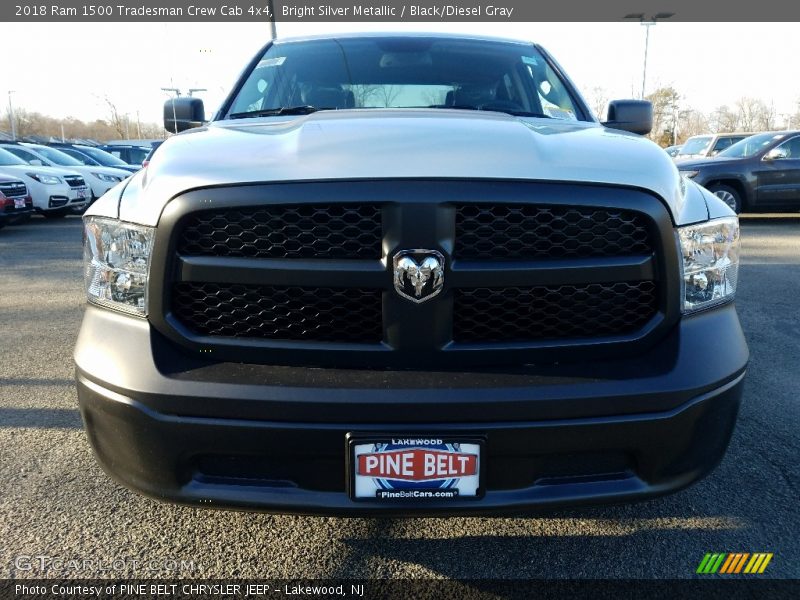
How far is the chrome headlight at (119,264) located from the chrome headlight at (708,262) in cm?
147

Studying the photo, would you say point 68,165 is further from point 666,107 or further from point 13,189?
point 666,107

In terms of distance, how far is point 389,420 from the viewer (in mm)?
1552

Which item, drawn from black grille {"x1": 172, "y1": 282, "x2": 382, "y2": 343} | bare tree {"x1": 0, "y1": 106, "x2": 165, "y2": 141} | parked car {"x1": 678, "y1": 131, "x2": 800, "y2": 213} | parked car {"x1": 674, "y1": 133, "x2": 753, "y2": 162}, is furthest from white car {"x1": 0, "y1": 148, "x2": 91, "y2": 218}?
bare tree {"x1": 0, "y1": 106, "x2": 165, "y2": 141}

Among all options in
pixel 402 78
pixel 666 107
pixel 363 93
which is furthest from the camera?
pixel 666 107

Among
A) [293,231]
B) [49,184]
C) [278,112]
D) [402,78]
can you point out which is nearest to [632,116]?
[402,78]

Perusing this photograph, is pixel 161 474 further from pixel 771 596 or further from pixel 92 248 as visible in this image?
pixel 771 596

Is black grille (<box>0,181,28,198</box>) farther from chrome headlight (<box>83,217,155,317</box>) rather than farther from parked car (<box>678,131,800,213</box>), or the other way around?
parked car (<box>678,131,800,213</box>)

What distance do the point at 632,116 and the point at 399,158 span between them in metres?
1.92

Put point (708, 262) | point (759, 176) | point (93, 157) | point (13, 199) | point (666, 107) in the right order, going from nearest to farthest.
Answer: point (708, 262), point (13, 199), point (759, 176), point (93, 157), point (666, 107)

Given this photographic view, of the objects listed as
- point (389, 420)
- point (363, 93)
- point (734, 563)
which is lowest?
point (734, 563)

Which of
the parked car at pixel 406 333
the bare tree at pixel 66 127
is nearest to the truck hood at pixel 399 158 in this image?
the parked car at pixel 406 333

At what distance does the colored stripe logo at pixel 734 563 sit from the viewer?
199 centimetres

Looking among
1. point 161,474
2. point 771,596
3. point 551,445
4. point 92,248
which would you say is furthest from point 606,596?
point 92,248

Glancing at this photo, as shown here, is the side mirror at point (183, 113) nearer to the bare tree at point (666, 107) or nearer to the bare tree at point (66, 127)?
the bare tree at point (666, 107)
